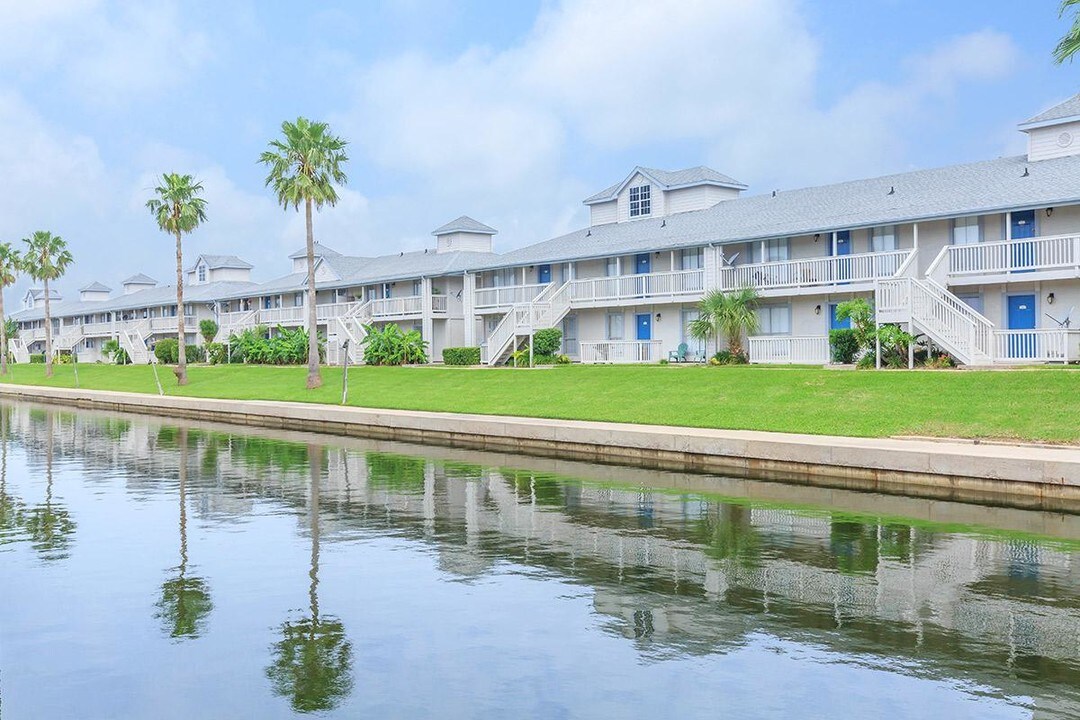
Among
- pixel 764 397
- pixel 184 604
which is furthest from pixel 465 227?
pixel 184 604

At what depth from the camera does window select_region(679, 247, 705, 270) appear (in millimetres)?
42500

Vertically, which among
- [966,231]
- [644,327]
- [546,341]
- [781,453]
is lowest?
[781,453]

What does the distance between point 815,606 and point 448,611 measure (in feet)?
12.5

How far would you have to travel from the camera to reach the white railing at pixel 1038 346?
2978 centimetres

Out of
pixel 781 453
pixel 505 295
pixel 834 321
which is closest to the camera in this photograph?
pixel 781 453

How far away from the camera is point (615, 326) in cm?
4616

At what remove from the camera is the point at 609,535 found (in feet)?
48.5

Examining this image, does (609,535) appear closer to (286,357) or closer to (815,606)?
(815,606)

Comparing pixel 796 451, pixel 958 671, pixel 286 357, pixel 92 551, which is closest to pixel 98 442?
Answer: pixel 92 551

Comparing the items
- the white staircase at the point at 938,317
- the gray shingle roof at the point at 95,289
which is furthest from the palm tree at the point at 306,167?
the gray shingle roof at the point at 95,289

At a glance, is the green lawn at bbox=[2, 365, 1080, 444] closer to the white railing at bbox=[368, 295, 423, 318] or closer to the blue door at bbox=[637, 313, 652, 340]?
the blue door at bbox=[637, 313, 652, 340]

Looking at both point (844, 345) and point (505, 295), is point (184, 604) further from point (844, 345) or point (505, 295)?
point (505, 295)

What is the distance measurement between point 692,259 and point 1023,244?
13.9m

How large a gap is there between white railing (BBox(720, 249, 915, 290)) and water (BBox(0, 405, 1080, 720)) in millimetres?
18156
